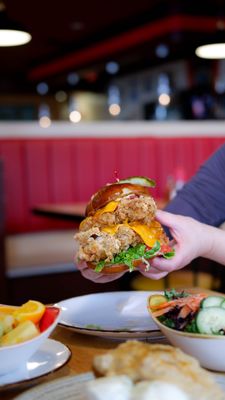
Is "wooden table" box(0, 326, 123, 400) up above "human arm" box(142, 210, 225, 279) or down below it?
below

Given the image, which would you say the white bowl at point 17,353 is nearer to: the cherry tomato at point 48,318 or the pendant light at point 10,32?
the cherry tomato at point 48,318

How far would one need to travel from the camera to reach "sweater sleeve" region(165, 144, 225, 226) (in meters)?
1.88

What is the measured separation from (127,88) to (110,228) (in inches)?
320

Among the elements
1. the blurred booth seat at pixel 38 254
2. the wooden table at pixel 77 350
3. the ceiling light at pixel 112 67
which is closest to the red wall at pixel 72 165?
the blurred booth seat at pixel 38 254

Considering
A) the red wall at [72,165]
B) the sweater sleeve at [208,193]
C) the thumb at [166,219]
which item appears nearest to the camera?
the thumb at [166,219]

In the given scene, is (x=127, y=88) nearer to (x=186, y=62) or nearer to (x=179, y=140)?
(x=186, y=62)

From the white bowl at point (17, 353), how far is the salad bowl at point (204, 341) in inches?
8.6

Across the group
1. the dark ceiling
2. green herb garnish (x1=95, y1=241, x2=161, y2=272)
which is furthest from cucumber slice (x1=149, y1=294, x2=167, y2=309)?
the dark ceiling

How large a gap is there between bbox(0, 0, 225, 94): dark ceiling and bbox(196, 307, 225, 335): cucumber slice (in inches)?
270

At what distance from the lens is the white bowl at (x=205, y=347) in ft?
3.00

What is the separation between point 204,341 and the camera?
918 millimetres

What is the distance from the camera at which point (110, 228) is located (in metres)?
1.39

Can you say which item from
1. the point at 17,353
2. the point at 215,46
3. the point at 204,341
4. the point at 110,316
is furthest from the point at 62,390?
the point at 215,46

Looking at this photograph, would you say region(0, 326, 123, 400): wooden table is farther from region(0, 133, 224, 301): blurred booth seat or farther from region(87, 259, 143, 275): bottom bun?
region(0, 133, 224, 301): blurred booth seat
